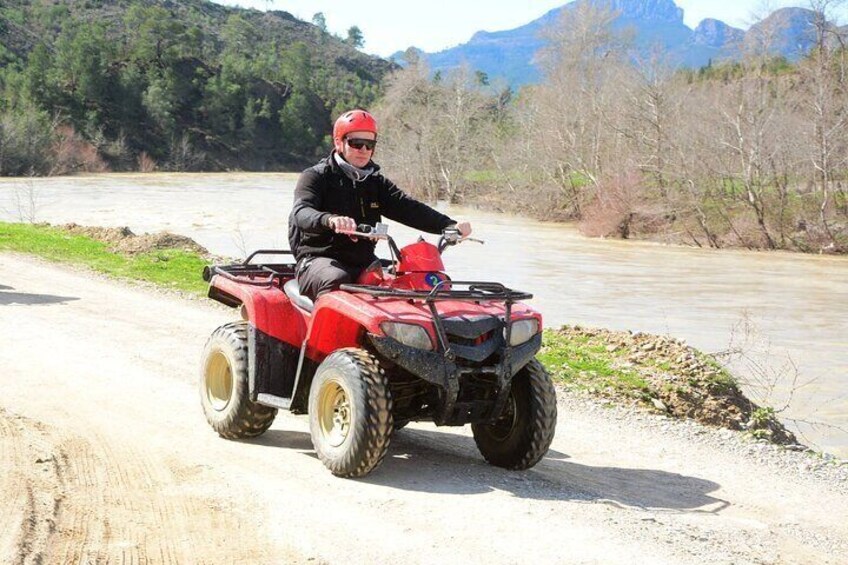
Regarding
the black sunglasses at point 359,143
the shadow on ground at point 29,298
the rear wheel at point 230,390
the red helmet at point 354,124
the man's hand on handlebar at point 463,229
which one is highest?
the red helmet at point 354,124

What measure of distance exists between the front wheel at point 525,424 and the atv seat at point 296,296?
1425mm

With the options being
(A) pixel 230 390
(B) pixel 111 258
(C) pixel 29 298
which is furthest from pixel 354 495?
(B) pixel 111 258

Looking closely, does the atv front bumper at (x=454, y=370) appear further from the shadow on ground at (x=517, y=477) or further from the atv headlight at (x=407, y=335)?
the shadow on ground at (x=517, y=477)

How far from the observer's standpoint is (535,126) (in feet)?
171

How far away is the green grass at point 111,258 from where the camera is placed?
16.9 meters

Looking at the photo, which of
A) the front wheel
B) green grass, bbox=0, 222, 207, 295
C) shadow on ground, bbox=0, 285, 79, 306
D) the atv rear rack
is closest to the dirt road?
the front wheel

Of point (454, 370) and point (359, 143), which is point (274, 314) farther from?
point (454, 370)

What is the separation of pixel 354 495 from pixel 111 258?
49.1 ft

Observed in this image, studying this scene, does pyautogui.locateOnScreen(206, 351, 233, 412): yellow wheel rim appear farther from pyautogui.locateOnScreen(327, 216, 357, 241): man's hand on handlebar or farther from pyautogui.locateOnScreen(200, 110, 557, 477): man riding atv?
pyautogui.locateOnScreen(327, 216, 357, 241): man's hand on handlebar

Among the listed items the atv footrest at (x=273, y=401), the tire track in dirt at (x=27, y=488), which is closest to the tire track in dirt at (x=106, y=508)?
the tire track in dirt at (x=27, y=488)

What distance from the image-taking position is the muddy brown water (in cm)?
1366

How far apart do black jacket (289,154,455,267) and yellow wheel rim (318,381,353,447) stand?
90cm

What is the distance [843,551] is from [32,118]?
75443mm

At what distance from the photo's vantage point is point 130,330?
11508 mm
